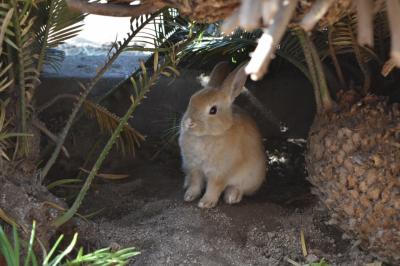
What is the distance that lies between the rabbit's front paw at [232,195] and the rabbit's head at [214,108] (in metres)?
0.37

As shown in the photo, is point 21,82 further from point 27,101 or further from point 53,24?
point 53,24

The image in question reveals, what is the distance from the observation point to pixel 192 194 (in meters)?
3.69

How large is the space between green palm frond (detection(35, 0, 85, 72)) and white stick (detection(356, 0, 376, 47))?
5.59 feet

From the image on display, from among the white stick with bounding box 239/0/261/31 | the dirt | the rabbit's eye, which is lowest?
the dirt

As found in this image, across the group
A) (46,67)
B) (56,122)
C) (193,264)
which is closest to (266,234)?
(193,264)

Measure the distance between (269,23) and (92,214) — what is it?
2047 mm

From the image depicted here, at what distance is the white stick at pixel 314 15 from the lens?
1649 millimetres

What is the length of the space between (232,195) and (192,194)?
0.77ft

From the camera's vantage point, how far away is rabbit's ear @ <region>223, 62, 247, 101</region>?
3527 mm

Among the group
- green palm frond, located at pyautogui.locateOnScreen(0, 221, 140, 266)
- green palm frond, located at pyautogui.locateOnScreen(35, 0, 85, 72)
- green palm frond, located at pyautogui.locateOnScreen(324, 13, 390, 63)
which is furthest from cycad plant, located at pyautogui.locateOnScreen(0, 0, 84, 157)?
green palm frond, located at pyautogui.locateOnScreen(324, 13, 390, 63)

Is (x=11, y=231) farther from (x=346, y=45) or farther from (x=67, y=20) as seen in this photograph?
(x=346, y=45)

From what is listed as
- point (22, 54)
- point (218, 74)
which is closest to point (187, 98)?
point (218, 74)

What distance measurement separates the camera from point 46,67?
13.9 ft

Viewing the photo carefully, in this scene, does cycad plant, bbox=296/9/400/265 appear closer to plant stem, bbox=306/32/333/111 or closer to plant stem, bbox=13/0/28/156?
plant stem, bbox=306/32/333/111
